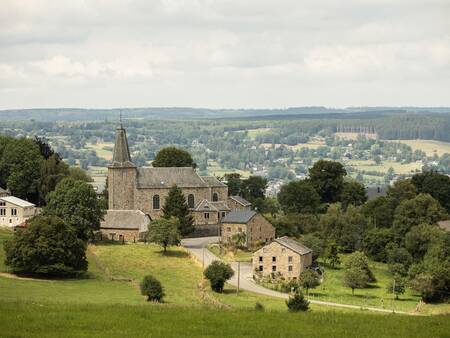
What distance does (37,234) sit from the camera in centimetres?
6247

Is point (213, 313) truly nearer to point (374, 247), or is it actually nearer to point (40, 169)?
point (374, 247)

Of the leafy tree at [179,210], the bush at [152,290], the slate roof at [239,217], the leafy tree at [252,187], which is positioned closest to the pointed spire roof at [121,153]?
the leafy tree at [179,210]

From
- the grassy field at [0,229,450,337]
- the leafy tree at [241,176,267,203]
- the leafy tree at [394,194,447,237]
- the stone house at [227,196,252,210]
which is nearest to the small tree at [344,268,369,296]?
the leafy tree at [394,194,447,237]

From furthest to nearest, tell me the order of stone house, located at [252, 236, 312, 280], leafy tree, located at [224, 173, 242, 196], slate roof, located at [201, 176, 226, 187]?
leafy tree, located at [224, 173, 242, 196], slate roof, located at [201, 176, 226, 187], stone house, located at [252, 236, 312, 280]

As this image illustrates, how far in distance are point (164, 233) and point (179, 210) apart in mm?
10356

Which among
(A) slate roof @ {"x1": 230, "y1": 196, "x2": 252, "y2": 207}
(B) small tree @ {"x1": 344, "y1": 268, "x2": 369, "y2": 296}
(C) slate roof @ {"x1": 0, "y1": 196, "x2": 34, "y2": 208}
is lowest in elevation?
(B) small tree @ {"x1": 344, "y1": 268, "x2": 369, "y2": 296}

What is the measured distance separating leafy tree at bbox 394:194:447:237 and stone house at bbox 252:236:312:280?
1379cm

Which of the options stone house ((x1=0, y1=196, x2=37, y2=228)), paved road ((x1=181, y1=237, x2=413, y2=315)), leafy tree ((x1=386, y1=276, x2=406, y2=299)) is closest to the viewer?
paved road ((x1=181, y1=237, x2=413, y2=315))

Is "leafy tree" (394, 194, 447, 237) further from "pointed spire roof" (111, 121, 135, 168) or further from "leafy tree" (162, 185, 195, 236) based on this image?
"pointed spire roof" (111, 121, 135, 168)

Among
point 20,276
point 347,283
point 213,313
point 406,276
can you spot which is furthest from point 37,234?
point 213,313

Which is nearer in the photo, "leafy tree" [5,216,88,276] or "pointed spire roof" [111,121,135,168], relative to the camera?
"leafy tree" [5,216,88,276]

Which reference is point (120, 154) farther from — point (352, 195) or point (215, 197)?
point (352, 195)

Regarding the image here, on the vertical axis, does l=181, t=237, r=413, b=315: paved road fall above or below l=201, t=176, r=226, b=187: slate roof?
below

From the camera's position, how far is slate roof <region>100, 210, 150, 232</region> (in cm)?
8250
